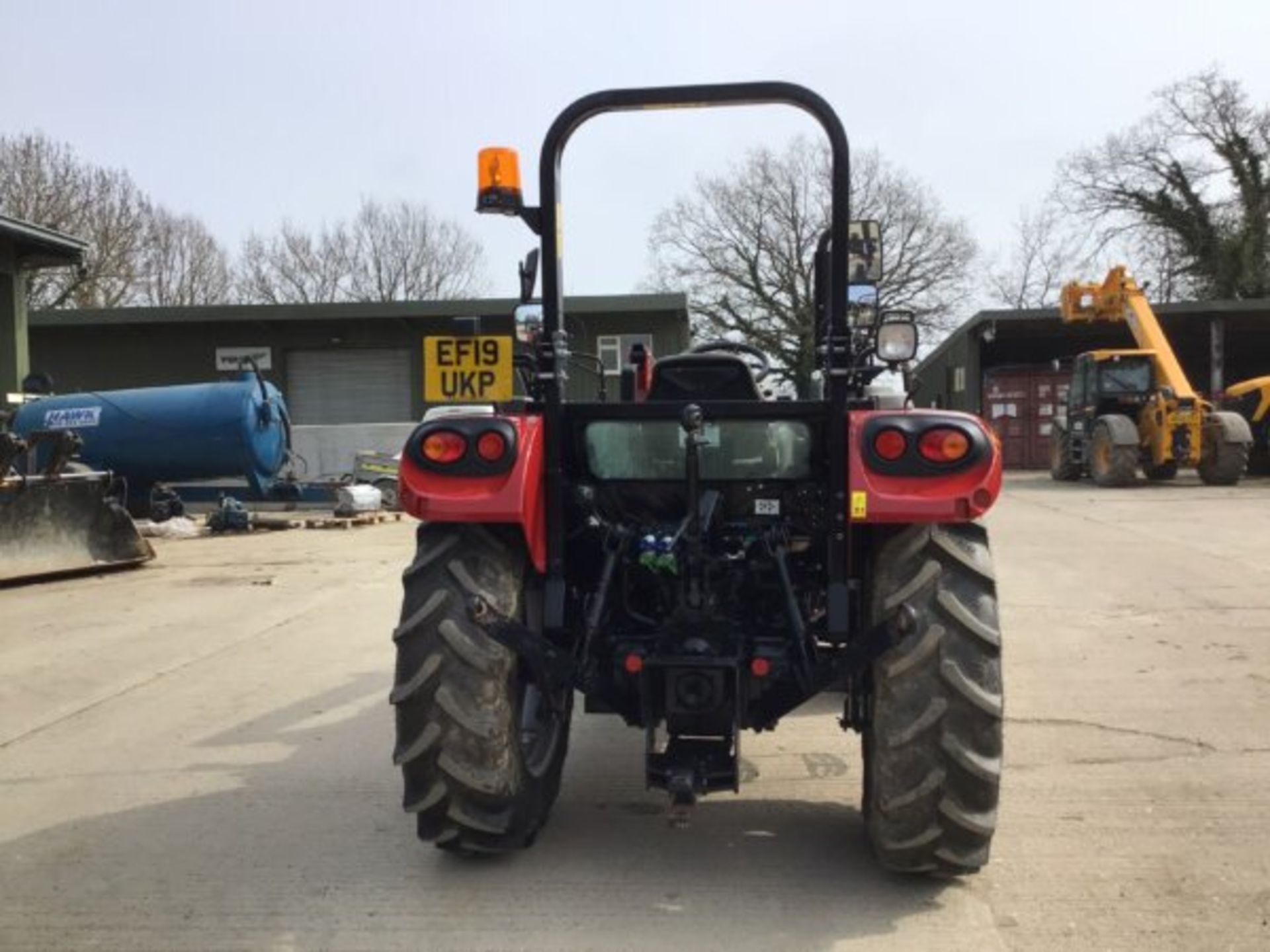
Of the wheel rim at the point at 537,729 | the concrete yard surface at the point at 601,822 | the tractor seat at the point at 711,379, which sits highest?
the tractor seat at the point at 711,379

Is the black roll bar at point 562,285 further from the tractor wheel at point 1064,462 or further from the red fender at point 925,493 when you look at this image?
the tractor wheel at point 1064,462

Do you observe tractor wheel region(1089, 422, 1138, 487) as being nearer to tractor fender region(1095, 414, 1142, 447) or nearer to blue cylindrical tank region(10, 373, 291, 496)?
tractor fender region(1095, 414, 1142, 447)

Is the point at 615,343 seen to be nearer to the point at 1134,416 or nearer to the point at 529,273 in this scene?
the point at 1134,416

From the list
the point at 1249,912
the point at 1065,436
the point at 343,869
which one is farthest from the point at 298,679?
the point at 1065,436

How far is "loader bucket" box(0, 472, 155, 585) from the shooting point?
412 inches

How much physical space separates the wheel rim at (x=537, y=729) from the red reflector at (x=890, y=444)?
139cm

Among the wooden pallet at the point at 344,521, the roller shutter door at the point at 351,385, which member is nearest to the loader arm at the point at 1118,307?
the wooden pallet at the point at 344,521

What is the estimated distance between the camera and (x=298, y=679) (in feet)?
21.9

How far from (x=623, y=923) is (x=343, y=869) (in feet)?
3.37

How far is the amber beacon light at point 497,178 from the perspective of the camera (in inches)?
144

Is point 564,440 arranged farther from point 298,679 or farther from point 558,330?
point 298,679

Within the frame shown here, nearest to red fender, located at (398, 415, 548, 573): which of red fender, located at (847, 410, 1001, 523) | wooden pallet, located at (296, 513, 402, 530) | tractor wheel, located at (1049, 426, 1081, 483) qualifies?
red fender, located at (847, 410, 1001, 523)

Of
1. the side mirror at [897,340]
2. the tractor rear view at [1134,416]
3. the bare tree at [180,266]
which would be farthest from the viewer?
the bare tree at [180,266]

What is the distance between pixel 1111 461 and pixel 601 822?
19.5 m
